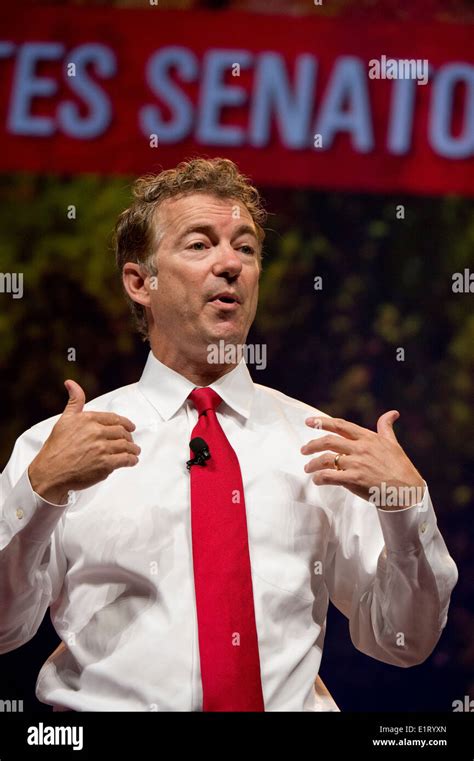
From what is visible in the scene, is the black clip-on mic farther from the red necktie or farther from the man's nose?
the man's nose

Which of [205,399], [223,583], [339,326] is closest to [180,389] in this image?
[205,399]

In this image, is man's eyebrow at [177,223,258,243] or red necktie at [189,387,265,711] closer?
red necktie at [189,387,265,711]

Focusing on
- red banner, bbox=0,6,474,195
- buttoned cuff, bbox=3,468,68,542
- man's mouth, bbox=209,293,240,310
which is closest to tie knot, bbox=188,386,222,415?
man's mouth, bbox=209,293,240,310

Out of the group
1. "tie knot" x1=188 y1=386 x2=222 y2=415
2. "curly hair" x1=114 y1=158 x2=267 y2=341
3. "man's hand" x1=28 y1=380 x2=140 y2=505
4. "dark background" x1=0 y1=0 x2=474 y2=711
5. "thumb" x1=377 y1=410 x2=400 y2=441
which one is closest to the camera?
"man's hand" x1=28 y1=380 x2=140 y2=505

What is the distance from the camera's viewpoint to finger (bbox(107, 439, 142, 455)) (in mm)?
1927

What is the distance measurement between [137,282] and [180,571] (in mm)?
696

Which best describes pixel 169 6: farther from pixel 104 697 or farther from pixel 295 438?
pixel 104 697

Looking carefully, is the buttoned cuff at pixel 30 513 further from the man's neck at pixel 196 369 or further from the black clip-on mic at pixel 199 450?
the man's neck at pixel 196 369

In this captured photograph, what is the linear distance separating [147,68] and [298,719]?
5.87 feet

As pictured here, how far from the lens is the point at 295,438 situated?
228 cm

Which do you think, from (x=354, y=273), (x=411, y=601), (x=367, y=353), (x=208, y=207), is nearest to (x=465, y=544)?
(x=367, y=353)

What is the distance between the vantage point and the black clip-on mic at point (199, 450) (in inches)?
83.7

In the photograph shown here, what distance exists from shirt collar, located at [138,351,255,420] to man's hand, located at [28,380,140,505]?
1.00 ft

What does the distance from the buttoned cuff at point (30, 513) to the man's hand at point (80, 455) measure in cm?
1
